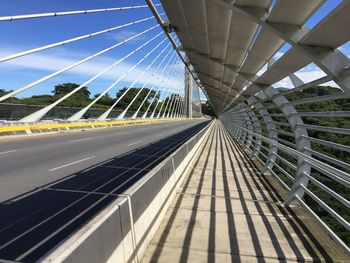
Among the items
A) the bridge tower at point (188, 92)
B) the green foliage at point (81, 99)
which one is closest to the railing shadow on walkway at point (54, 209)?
the green foliage at point (81, 99)

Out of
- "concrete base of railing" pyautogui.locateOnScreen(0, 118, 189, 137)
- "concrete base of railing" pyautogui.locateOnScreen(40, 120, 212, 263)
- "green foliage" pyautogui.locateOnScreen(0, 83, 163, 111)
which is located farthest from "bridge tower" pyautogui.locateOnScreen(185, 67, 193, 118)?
"concrete base of railing" pyautogui.locateOnScreen(40, 120, 212, 263)

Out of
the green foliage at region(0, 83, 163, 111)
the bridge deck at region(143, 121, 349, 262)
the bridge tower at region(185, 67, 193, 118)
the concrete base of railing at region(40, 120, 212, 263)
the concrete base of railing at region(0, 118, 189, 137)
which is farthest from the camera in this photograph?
the bridge tower at region(185, 67, 193, 118)

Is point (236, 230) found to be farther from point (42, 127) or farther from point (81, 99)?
point (81, 99)

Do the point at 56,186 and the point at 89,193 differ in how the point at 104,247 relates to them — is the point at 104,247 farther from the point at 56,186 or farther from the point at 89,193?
the point at 56,186

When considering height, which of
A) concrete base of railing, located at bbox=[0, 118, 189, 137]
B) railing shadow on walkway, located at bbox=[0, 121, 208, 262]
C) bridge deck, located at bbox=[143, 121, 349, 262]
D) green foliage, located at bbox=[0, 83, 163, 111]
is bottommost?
bridge deck, located at bbox=[143, 121, 349, 262]

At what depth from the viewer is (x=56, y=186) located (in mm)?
9375

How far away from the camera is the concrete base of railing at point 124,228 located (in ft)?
10.2

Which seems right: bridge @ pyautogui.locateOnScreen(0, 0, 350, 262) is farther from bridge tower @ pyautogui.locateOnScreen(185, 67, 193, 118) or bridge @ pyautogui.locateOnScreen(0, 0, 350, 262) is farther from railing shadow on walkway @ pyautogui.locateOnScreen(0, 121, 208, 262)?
bridge tower @ pyautogui.locateOnScreen(185, 67, 193, 118)

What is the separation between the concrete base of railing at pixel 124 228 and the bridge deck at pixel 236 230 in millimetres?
242

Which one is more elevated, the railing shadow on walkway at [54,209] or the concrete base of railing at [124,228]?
the concrete base of railing at [124,228]

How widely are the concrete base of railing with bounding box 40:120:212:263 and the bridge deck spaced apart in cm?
24

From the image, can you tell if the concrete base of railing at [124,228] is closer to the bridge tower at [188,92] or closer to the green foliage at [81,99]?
the green foliage at [81,99]

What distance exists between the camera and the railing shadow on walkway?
5.38 meters

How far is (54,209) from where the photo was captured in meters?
7.29
